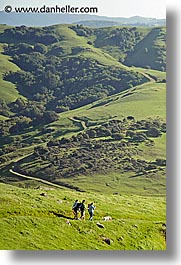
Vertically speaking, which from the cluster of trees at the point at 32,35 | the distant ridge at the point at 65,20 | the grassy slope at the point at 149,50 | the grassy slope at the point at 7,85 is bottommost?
the grassy slope at the point at 7,85

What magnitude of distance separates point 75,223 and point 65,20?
3.48 metres

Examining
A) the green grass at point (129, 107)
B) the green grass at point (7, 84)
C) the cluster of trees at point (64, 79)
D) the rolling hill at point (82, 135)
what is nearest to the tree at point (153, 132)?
the rolling hill at point (82, 135)

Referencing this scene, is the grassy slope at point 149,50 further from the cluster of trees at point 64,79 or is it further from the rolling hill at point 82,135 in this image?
the cluster of trees at point 64,79

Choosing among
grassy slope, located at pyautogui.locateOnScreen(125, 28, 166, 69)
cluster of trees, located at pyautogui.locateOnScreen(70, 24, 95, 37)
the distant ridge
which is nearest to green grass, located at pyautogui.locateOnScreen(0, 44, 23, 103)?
the distant ridge

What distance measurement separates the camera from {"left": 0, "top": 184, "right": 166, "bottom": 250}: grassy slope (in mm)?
9906

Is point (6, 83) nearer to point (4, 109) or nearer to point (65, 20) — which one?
point (4, 109)

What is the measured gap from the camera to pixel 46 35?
11578 mm

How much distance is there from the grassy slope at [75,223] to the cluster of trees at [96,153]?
453mm

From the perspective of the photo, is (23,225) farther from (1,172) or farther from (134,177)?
(134,177)

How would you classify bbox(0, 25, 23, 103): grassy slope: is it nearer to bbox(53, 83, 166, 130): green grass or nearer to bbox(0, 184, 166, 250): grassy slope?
bbox(53, 83, 166, 130): green grass

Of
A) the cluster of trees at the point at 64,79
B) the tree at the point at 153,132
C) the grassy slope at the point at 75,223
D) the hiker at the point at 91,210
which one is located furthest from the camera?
the cluster of trees at the point at 64,79

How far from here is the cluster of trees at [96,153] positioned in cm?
1062

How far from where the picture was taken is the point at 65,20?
35.0 ft

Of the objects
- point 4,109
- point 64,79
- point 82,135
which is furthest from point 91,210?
point 64,79
